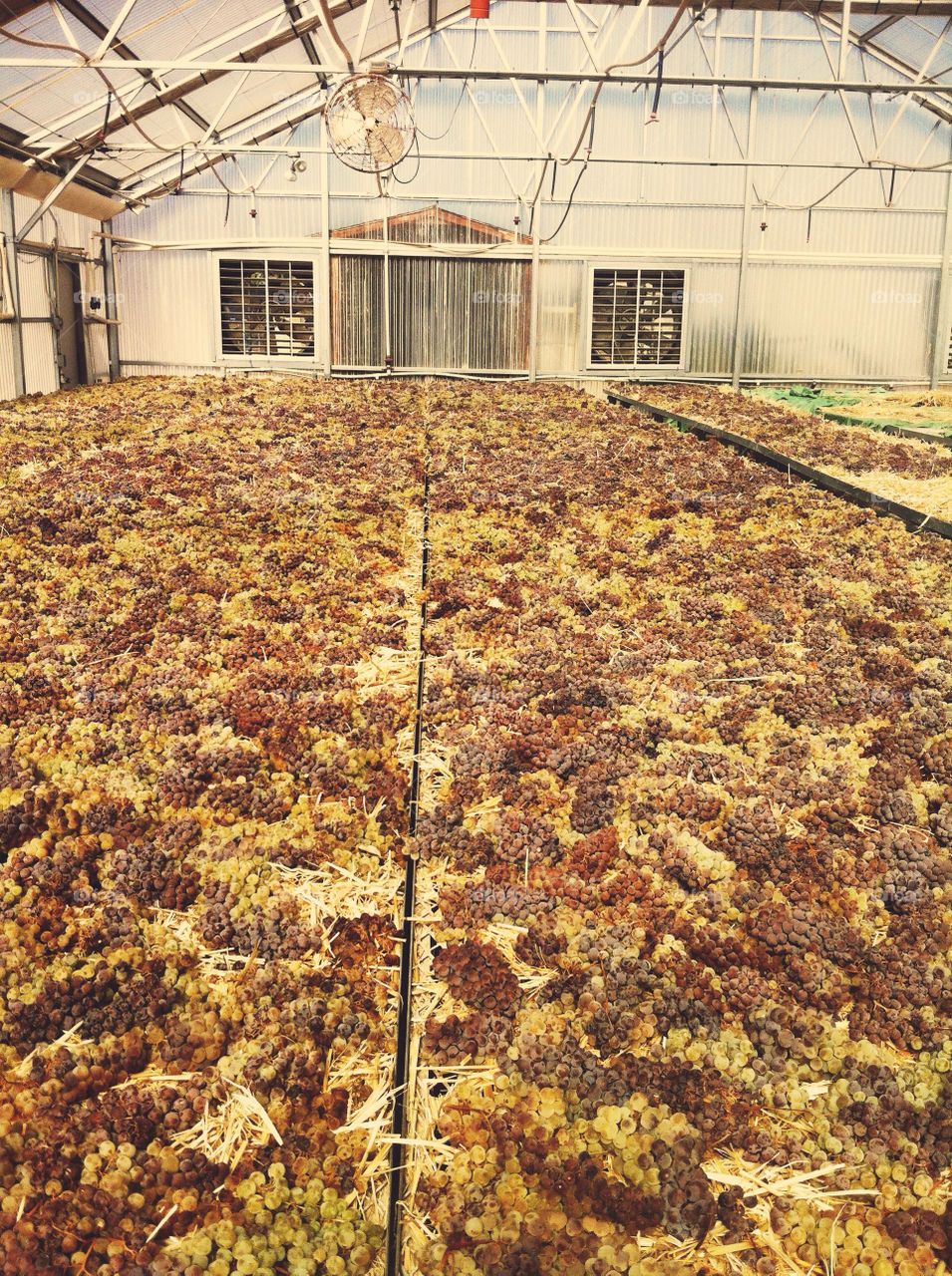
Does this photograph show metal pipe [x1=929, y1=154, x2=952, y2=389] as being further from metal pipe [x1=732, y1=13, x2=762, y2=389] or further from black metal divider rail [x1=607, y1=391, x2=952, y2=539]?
black metal divider rail [x1=607, y1=391, x2=952, y2=539]

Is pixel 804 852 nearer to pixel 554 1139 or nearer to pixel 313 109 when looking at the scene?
pixel 554 1139

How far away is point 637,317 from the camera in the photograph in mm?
22047

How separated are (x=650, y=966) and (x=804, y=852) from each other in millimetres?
833

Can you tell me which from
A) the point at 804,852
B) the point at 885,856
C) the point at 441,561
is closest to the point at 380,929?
the point at 804,852

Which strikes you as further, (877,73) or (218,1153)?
(877,73)

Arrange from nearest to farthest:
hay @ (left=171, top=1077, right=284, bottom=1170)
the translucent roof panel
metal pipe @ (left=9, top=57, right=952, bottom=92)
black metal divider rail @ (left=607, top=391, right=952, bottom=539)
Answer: hay @ (left=171, top=1077, right=284, bottom=1170) → black metal divider rail @ (left=607, top=391, right=952, bottom=539) → metal pipe @ (left=9, top=57, right=952, bottom=92) → the translucent roof panel

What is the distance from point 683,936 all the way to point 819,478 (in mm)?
7762

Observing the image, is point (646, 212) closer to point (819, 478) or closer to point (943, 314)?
point (943, 314)

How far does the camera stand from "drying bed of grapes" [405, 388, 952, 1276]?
1.90 metres

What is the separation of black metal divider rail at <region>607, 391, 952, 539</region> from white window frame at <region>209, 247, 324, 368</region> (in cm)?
1046

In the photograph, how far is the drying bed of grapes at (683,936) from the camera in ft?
6.23

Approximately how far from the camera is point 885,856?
3062mm

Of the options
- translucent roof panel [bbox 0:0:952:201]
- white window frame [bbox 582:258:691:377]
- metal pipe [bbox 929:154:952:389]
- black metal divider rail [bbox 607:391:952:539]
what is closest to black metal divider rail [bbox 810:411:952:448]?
black metal divider rail [bbox 607:391:952:539]

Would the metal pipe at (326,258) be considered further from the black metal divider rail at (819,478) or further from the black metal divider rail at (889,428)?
the black metal divider rail at (889,428)
